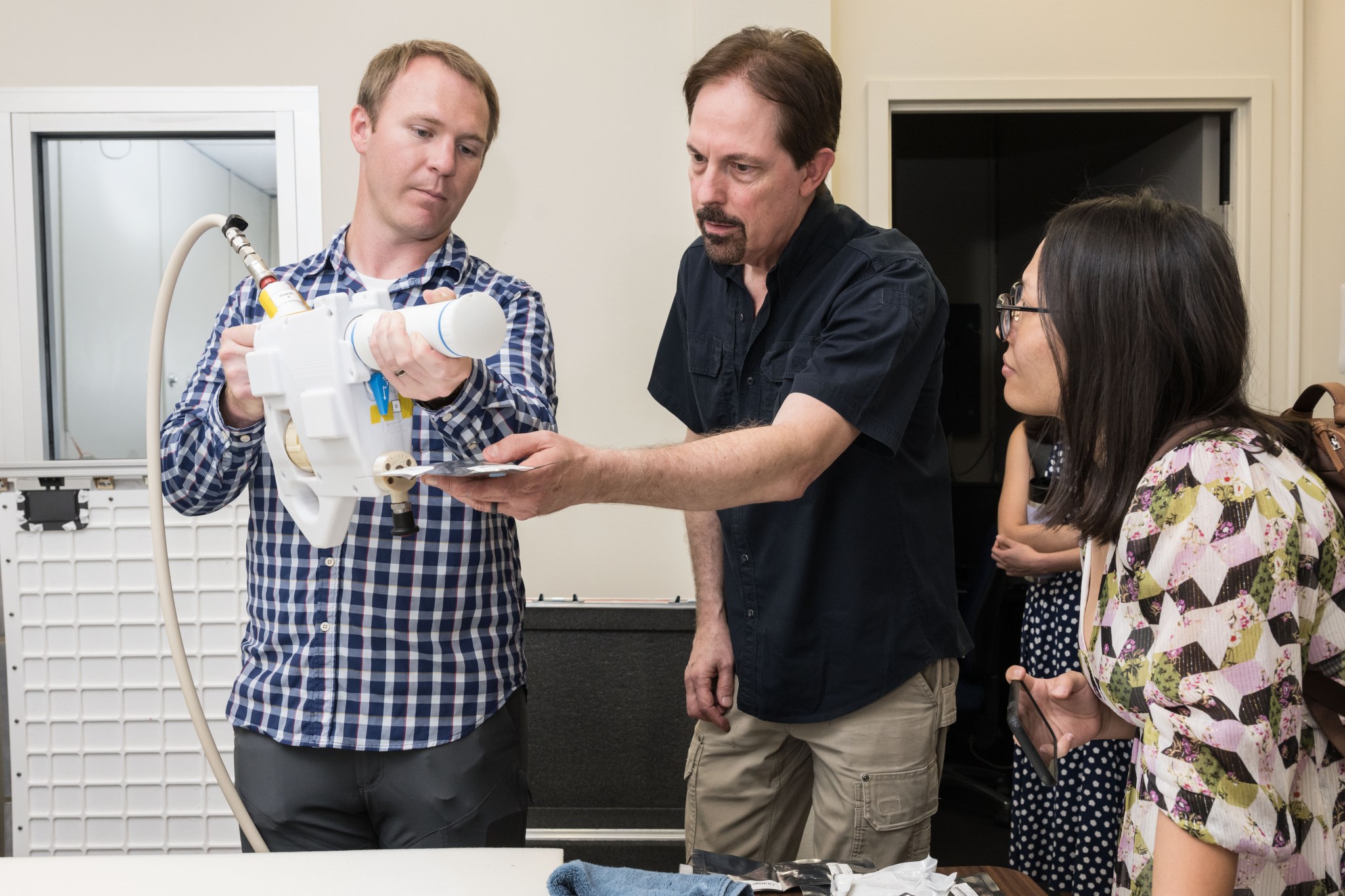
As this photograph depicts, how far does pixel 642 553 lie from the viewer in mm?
2787

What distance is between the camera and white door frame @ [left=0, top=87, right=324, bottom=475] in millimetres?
2582

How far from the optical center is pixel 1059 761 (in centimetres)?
215

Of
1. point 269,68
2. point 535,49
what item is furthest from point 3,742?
point 535,49

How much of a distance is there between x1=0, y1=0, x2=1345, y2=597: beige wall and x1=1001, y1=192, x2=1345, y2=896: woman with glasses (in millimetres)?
1685

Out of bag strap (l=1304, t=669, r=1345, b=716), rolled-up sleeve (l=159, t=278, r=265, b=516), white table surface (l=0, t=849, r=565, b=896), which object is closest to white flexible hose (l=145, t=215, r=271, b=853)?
rolled-up sleeve (l=159, t=278, r=265, b=516)

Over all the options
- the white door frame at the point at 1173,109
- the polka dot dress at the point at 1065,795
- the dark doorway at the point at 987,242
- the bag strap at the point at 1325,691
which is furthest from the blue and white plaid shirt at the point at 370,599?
the dark doorway at the point at 987,242

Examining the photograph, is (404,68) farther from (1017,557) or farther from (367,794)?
(1017,557)

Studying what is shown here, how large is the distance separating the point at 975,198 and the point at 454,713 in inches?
136

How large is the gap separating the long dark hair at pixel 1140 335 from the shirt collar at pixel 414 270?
2.60ft

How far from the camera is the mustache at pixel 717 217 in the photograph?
4.94ft

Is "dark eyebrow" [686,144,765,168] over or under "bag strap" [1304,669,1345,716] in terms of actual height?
over

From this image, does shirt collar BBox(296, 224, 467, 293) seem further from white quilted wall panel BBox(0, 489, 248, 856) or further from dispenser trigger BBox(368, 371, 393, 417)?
white quilted wall panel BBox(0, 489, 248, 856)

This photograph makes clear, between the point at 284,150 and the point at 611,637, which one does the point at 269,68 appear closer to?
the point at 284,150

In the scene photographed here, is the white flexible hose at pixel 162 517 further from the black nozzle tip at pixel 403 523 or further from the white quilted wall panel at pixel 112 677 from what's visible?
the white quilted wall panel at pixel 112 677
